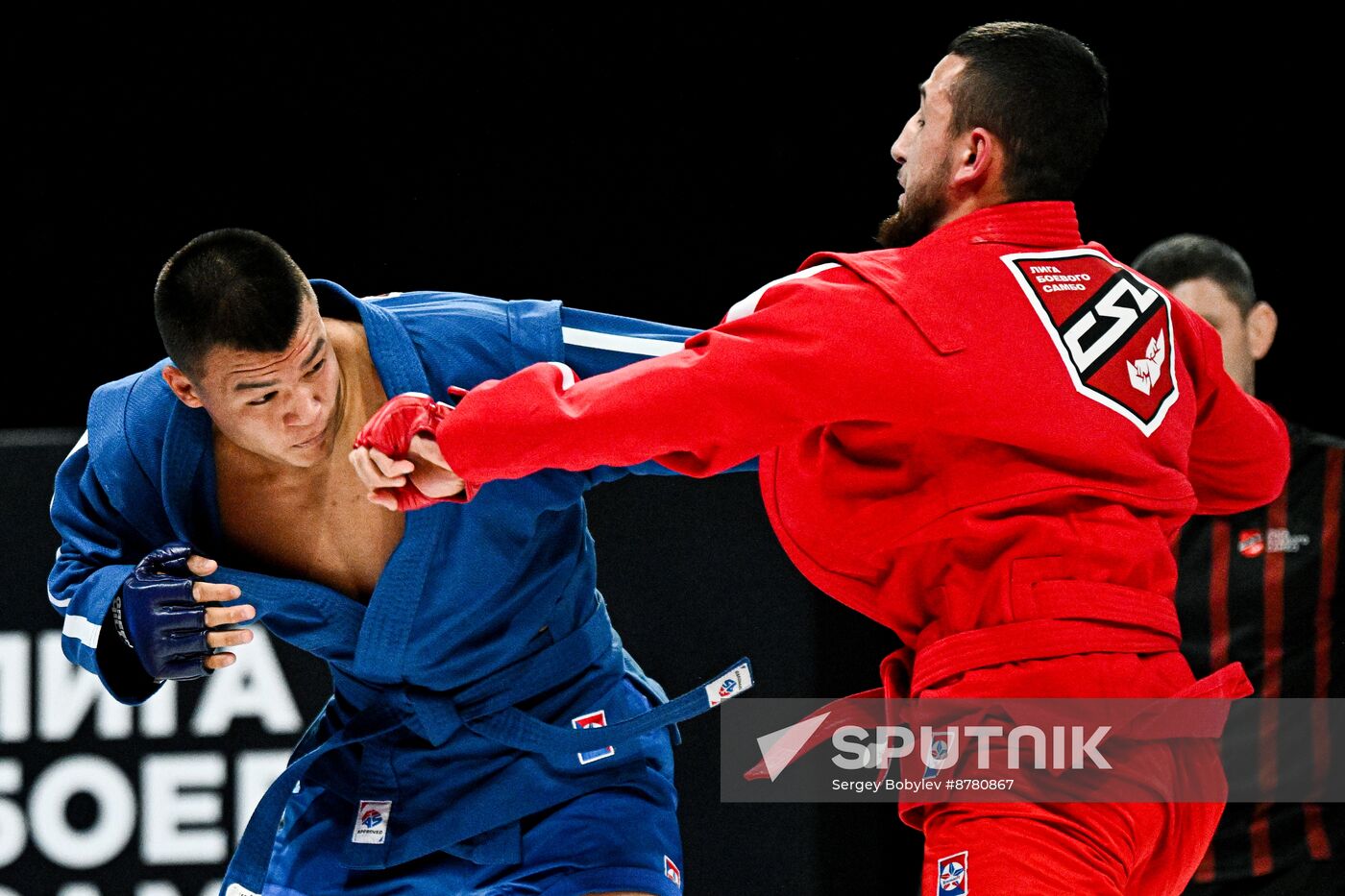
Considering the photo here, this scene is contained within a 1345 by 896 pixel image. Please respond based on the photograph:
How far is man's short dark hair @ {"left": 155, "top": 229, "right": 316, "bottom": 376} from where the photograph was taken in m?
2.50

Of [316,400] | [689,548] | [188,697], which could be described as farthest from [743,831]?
[316,400]

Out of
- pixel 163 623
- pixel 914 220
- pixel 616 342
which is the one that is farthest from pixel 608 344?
pixel 163 623

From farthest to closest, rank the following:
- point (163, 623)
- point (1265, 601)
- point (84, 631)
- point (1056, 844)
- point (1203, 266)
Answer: point (1203, 266), point (1265, 601), point (84, 631), point (163, 623), point (1056, 844)

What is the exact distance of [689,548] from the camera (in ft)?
13.3

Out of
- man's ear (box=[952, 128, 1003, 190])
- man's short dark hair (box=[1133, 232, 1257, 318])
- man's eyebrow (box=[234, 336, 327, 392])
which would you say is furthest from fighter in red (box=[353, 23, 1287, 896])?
man's short dark hair (box=[1133, 232, 1257, 318])

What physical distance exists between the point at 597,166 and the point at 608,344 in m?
1.65

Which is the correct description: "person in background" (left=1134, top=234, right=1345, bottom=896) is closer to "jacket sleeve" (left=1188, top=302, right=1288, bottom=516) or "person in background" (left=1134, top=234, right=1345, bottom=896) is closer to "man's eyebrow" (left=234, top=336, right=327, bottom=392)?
"jacket sleeve" (left=1188, top=302, right=1288, bottom=516)

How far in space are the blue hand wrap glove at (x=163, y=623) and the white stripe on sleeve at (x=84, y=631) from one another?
0.10 m

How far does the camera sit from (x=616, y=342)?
2742 millimetres

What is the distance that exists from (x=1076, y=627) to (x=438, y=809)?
1203mm

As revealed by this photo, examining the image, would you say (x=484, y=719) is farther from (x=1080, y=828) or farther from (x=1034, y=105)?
(x=1034, y=105)

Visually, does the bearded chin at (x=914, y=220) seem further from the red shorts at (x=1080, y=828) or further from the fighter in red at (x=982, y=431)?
the red shorts at (x=1080, y=828)

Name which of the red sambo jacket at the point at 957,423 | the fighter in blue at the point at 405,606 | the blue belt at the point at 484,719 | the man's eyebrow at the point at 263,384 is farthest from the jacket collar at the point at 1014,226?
the man's eyebrow at the point at 263,384

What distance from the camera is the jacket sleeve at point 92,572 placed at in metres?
2.61
